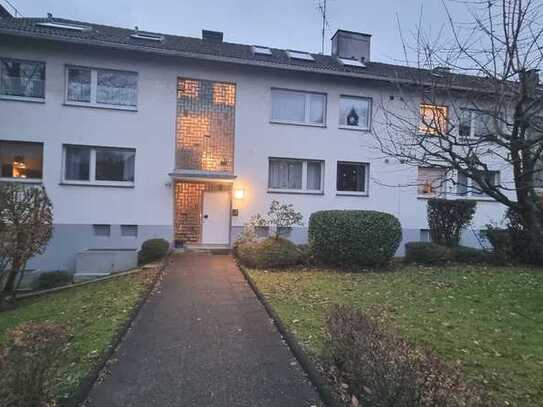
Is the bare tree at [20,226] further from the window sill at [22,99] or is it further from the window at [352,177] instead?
the window at [352,177]

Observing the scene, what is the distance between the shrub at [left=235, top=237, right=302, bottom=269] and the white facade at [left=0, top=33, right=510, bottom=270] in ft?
12.5

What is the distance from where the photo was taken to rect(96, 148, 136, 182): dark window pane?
47.3ft

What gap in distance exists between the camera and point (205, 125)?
14992 mm

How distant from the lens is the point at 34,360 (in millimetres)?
3277

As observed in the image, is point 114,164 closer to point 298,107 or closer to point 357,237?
point 298,107

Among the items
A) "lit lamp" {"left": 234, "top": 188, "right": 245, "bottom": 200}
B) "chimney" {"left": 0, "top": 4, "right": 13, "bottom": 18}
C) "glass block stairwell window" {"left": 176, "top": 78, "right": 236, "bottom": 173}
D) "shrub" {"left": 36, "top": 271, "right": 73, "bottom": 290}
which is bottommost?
"shrub" {"left": 36, "top": 271, "right": 73, "bottom": 290}

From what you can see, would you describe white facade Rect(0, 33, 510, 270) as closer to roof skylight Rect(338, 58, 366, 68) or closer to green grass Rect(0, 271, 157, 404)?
roof skylight Rect(338, 58, 366, 68)

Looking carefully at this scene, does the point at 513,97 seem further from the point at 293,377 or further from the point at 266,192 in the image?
the point at 266,192

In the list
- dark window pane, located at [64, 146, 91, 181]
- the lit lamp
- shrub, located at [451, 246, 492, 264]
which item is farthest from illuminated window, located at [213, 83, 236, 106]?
shrub, located at [451, 246, 492, 264]

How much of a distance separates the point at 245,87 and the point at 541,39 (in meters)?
11.3

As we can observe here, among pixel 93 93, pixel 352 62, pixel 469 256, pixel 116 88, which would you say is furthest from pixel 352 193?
pixel 93 93

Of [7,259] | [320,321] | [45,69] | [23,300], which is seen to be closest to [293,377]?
[320,321]

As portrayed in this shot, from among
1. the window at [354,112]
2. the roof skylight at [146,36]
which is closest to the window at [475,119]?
the window at [354,112]

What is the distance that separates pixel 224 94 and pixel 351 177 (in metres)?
6.30
